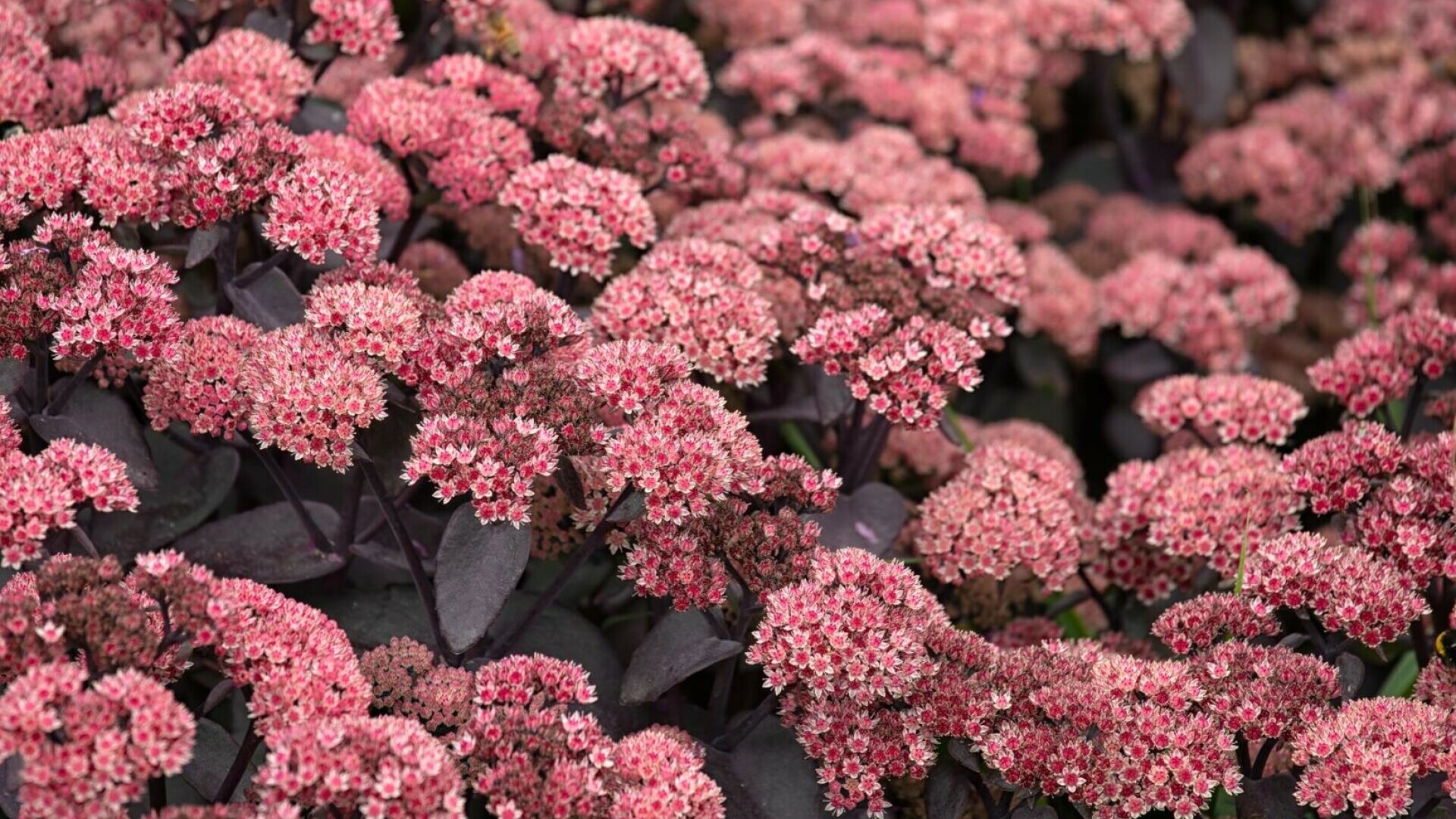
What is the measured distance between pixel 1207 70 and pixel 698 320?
131 inches

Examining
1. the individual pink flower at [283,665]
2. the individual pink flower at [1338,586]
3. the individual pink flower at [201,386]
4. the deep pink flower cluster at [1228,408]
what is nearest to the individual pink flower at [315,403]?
the individual pink flower at [201,386]

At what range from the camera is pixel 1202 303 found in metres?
4.53

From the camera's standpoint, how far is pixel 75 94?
340 centimetres

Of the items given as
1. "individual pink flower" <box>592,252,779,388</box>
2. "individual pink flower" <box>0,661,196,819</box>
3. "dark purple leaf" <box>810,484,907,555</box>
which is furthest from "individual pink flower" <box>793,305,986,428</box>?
"individual pink flower" <box>0,661,196,819</box>

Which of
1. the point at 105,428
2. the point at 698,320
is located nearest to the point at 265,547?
the point at 105,428

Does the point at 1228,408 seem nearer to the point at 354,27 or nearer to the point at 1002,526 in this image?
the point at 1002,526

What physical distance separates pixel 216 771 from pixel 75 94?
1747 millimetres

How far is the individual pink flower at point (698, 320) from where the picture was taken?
3092 millimetres

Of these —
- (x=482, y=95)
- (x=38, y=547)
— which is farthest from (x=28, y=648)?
(x=482, y=95)

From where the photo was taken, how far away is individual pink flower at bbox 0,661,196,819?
6.62 ft

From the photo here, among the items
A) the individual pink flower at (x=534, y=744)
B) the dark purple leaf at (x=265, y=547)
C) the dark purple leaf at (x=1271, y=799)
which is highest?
the individual pink flower at (x=534, y=744)

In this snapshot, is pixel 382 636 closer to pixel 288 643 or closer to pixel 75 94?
pixel 288 643

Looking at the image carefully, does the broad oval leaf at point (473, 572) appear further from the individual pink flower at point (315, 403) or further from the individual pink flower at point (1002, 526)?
the individual pink flower at point (1002, 526)

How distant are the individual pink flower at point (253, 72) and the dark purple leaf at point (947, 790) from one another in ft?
6.82
